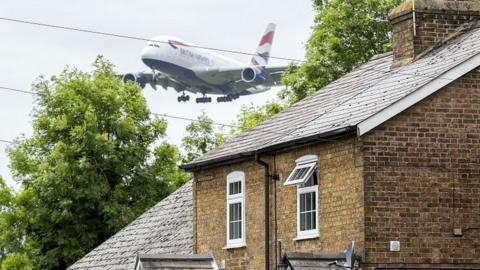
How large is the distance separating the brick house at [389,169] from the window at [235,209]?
99 mm

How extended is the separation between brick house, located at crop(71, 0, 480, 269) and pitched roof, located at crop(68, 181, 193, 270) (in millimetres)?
5000

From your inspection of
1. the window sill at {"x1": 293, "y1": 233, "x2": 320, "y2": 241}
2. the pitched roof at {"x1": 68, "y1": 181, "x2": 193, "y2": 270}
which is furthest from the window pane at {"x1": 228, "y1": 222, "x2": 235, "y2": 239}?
the window sill at {"x1": 293, "y1": 233, "x2": 320, "y2": 241}

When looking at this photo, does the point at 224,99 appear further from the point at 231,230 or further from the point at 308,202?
the point at 308,202

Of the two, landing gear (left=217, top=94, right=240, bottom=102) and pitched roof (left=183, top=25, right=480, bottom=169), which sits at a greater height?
landing gear (left=217, top=94, right=240, bottom=102)

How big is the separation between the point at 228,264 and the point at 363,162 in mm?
6722

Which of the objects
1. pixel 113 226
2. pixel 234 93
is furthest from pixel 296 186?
pixel 234 93

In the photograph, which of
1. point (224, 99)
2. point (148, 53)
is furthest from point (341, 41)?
point (148, 53)

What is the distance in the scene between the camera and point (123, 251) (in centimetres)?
4531

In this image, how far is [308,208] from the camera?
116 feet

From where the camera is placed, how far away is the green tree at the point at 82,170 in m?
59.8

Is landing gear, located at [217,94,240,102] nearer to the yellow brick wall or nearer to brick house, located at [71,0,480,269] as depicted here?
the yellow brick wall

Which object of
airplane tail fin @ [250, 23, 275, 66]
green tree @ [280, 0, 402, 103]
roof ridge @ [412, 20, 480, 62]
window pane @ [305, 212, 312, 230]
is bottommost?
window pane @ [305, 212, 312, 230]

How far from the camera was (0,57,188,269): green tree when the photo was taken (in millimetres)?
59844

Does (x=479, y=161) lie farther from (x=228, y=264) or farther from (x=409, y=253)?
(x=228, y=264)
